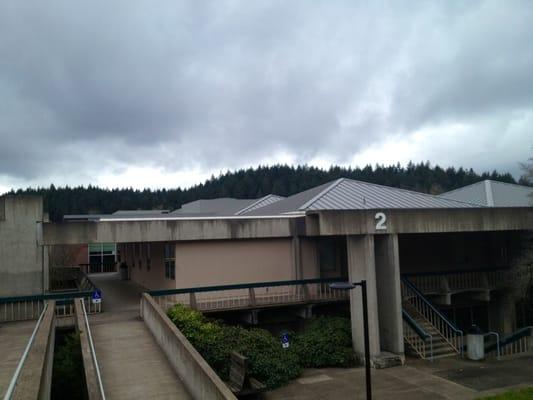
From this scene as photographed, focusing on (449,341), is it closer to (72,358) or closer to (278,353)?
(278,353)

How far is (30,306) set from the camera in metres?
17.1

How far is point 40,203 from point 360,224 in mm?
12509

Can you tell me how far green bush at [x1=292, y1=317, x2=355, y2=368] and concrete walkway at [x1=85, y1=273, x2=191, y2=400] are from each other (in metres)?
5.86

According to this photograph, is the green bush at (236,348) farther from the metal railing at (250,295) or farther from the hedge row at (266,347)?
the metal railing at (250,295)

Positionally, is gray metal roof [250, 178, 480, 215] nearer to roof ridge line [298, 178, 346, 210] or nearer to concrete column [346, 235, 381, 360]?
roof ridge line [298, 178, 346, 210]

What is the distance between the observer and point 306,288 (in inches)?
776

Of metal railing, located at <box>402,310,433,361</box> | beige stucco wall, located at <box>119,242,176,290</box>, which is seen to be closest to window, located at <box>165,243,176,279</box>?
beige stucco wall, located at <box>119,242,176,290</box>

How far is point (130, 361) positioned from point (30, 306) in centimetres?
755

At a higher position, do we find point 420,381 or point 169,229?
point 169,229

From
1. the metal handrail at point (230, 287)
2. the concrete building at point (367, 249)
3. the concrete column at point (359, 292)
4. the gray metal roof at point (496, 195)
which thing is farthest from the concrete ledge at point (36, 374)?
the gray metal roof at point (496, 195)

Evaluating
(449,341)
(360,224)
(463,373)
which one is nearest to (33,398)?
(360,224)

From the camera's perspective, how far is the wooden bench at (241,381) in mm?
12742

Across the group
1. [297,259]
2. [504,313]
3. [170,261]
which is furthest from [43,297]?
[504,313]

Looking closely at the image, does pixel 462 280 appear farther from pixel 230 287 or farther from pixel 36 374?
pixel 36 374
